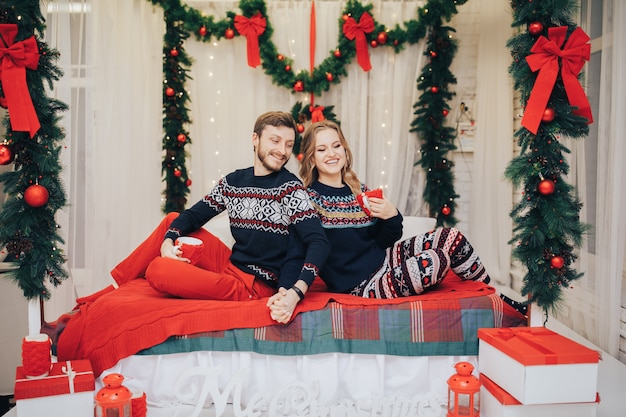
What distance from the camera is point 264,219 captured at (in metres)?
2.83

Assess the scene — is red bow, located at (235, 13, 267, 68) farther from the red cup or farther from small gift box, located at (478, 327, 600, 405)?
small gift box, located at (478, 327, 600, 405)

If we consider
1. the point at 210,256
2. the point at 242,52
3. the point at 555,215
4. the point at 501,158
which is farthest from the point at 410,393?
the point at 242,52

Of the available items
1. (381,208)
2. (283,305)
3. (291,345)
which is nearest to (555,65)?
(381,208)

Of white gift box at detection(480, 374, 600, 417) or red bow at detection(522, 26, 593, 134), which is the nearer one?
white gift box at detection(480, 374, 600, 417)

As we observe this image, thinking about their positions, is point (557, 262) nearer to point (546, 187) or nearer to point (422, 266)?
point (546, 187)

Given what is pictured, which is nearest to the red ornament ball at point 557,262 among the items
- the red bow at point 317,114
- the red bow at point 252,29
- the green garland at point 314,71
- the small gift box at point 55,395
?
the small gift box at point 55,395

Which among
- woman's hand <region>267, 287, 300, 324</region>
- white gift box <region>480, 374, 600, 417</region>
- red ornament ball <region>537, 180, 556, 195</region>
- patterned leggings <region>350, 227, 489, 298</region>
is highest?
red ornament ball <region>537, 180, 556, 195</region>

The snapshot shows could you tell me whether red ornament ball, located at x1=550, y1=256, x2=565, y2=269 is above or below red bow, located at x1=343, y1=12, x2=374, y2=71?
below

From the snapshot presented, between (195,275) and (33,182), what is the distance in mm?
789

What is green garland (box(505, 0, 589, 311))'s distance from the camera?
247 centimetres

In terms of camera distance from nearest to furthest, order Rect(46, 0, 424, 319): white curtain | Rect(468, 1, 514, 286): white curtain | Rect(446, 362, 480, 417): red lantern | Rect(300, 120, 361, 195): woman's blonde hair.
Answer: Rect(446, 362, 480, 417): red lantern, Rect(300, 120, 361, 195): woman's blonde hair, Rect(46, 0, 424, 319): white curtain, Rect(468, 1, 514, 286): white curtain

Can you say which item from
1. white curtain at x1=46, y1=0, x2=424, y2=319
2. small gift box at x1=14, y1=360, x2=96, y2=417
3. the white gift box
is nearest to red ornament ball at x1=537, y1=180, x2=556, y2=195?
the white gift box

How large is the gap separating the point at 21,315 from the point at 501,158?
3.63 metres

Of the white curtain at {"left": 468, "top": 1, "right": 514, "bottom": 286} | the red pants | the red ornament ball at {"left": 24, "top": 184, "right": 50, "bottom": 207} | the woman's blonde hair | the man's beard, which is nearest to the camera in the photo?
the red ornament ball at {"left": 24, "top": 184, "right": 50, "bottom": 207}
